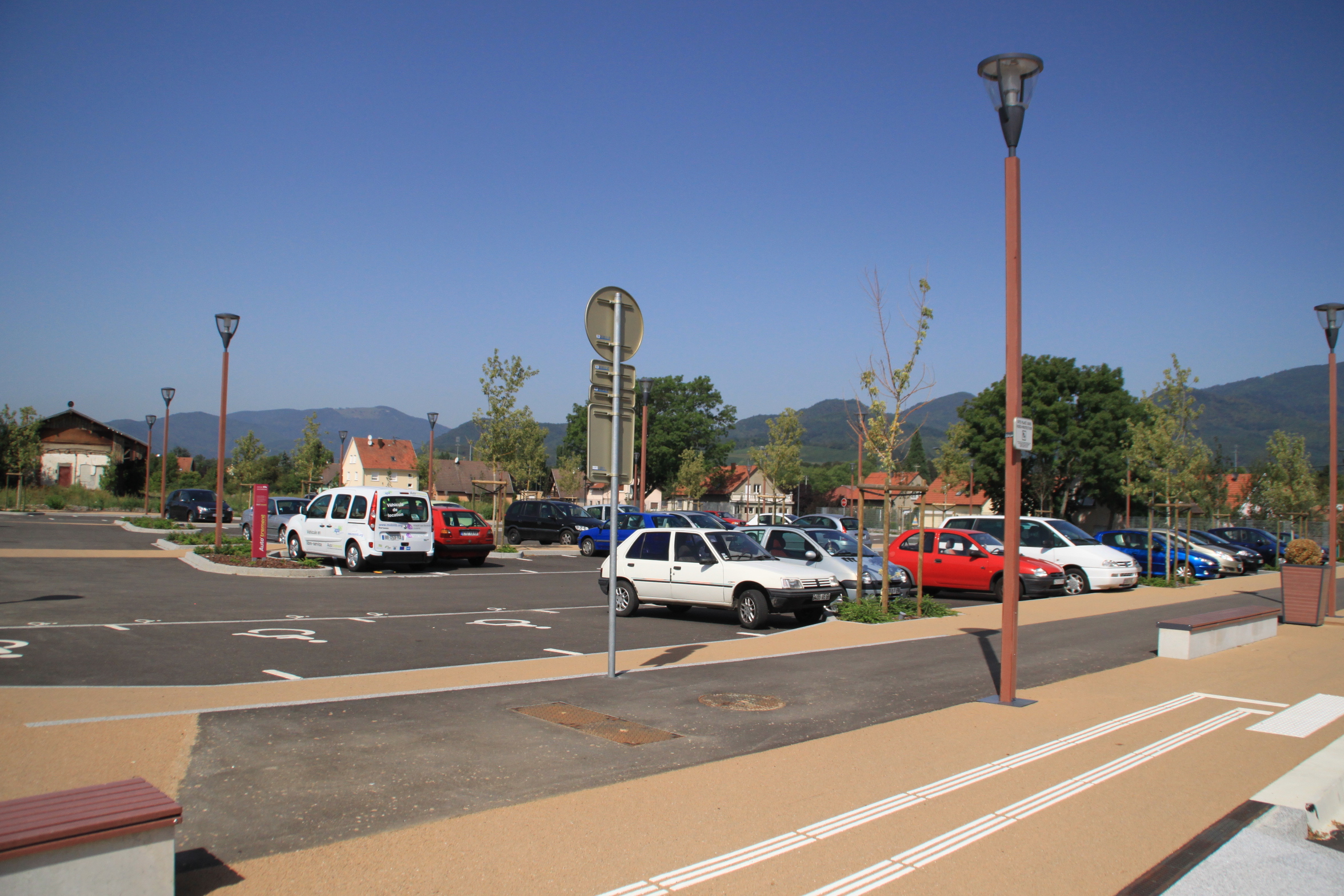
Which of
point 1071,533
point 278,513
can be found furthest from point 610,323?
point 278,513

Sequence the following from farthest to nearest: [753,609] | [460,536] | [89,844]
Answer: [460,536], [753,609], [89,844]

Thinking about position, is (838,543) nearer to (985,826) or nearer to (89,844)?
(985,826)

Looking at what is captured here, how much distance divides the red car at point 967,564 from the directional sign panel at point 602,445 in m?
11.3

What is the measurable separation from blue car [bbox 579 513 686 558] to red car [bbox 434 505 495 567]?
14.4 feet

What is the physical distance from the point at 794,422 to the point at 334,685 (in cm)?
5867

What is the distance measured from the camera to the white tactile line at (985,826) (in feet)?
13.5

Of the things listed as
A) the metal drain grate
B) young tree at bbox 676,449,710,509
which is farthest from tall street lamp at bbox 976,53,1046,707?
young tree at bbox 676,449,710,509

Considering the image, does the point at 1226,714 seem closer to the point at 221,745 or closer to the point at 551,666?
the point at 551,666

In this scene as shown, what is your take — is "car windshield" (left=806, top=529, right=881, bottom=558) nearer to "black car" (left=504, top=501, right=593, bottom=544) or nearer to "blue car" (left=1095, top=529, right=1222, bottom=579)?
"blue car" (left=1095, top=529, right=1222, bottom=579)

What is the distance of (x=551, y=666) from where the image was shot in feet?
32.1

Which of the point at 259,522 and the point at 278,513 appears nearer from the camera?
the point at 259,522

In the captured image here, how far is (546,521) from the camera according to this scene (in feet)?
112

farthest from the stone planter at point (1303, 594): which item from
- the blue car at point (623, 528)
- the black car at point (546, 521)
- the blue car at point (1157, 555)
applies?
the black car at point (546, 521)

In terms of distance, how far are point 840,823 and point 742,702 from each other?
10.4 ft
